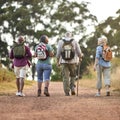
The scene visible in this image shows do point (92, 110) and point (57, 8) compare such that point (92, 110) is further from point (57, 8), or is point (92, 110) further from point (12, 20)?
point (57, 8)

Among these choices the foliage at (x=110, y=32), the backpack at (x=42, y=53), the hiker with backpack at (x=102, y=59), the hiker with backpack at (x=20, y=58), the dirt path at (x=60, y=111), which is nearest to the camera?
the dirt path at (x=60, y=111)

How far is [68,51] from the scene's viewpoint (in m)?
16.6

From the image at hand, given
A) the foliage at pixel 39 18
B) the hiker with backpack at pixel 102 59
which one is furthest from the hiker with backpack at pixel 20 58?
the foliage at pixel 39 18

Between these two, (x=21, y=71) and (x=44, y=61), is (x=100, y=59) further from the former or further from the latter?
(x=21, y=71)

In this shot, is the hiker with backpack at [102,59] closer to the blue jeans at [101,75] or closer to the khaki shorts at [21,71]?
the blue jeans at [101,75]

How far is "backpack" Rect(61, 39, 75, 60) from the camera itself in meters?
16.6

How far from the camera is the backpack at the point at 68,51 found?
16578 millimetres

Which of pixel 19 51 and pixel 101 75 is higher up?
pixel 19 51

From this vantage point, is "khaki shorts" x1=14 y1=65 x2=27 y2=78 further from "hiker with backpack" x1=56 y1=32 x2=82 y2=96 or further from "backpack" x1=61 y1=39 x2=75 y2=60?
"backpack" x1=61 y1=39 x2=75 y2=60

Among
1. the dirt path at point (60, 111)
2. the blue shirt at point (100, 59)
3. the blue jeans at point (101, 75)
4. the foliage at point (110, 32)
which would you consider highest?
the foliage at point (110, 32)

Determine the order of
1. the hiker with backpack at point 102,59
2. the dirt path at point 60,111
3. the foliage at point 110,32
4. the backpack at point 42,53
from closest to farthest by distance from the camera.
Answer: the dirt path at point 60,111 < the backpack at point 42,53 < the hiker with backpack at point 102,59 < the foliage at point 110,32

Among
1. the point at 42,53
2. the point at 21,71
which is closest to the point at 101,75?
the point at 42,53

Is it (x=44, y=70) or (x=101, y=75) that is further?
(x=101, y=75)

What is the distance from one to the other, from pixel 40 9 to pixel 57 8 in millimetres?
2926
